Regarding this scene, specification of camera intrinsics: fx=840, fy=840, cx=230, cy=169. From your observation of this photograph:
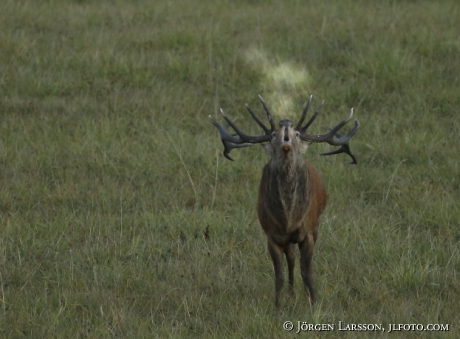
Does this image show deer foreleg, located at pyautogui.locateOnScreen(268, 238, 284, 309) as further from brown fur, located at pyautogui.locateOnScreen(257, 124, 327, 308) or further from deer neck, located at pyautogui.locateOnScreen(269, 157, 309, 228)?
deer neck, located at pyautogui.locateOnScreen(269, 157, 309, 228)

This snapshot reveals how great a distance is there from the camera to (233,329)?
5168 mm

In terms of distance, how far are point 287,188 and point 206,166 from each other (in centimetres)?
309

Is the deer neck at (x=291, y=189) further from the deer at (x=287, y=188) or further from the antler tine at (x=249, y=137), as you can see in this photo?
the antler tine at (x=249, y=137)

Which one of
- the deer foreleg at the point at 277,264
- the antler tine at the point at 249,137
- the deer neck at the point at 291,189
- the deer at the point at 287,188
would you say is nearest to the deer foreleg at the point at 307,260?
the deer at the point at 287,188

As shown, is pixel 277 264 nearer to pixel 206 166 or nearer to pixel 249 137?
pixel 249 137

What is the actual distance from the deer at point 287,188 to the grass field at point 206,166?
15.1 inches

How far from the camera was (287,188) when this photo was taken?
4938 mm

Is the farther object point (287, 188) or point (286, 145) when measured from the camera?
point (287, 188)

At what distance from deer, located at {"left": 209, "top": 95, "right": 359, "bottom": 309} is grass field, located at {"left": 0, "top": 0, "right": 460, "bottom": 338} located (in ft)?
1.26

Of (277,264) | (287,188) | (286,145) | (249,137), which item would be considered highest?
A: (286,145)

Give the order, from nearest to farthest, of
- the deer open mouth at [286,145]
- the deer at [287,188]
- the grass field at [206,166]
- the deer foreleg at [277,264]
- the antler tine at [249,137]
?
the deer open mouth at [286,145] → the deer at [287,188] → the antler tine at [249,137] → the deer foreleg at [277,264] → the grass field at [206,166]

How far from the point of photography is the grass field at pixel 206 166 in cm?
553

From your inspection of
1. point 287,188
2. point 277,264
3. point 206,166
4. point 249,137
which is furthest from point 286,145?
point 206,166

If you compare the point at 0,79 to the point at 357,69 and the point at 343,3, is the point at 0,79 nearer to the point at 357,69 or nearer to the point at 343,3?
the point at 357,69
